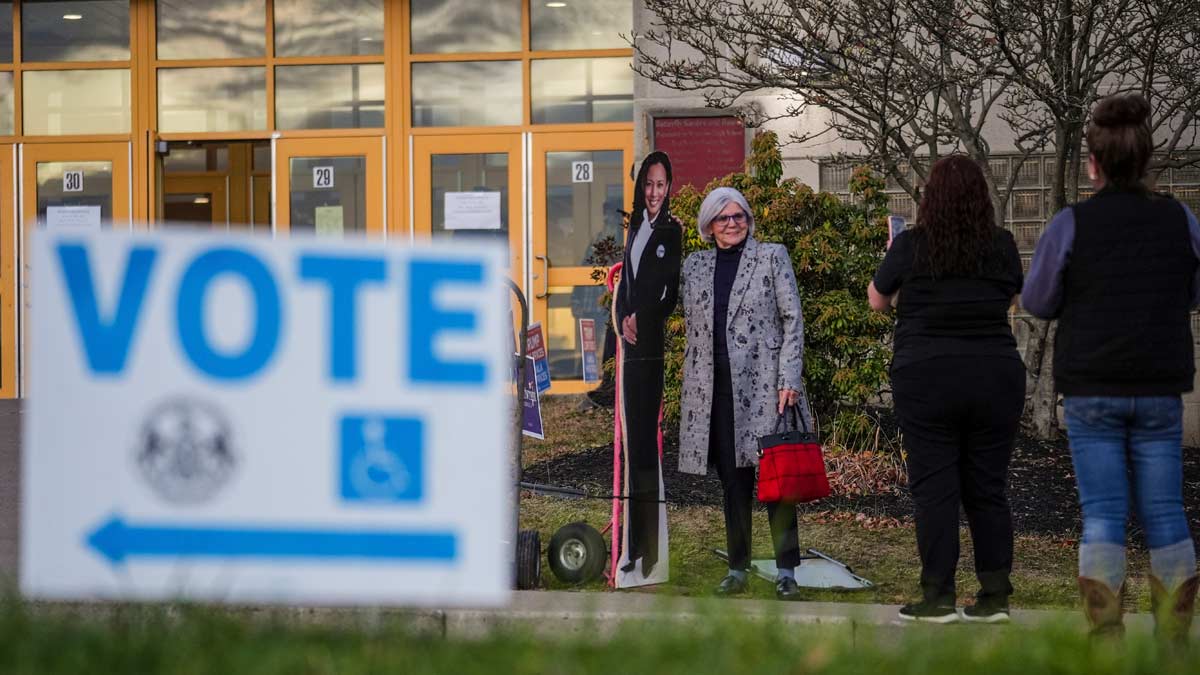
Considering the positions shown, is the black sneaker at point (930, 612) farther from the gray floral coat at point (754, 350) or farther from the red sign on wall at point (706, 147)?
the red sign on wall at point (706, 147)

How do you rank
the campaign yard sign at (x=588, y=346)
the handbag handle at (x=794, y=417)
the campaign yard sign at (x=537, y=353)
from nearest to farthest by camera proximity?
the handbag handle at (x=794, y=417) < the campaign yard sign at (x=537, y=353) < the campaign yard sign at (x=588, y=346)

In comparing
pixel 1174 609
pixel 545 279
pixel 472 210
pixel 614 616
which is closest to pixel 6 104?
pixel 472 210

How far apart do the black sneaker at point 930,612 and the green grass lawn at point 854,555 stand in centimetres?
77

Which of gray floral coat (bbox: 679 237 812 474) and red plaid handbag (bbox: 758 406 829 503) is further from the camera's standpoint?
gray floral coat (bbox: 679 237 812 474)

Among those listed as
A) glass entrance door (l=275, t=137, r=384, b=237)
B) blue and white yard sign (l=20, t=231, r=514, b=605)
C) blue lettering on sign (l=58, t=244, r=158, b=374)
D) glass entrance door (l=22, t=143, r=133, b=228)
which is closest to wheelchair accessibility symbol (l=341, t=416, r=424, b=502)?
blue and white yard sign (l=20, t=231, r=514, b=605)

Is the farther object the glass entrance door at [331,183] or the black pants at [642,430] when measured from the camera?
the glass entrance door at [331,183]

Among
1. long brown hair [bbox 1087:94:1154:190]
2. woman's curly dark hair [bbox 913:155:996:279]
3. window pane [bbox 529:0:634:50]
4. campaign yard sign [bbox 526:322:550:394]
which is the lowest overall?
campaign yard sign [bbox 526:322:550:394]

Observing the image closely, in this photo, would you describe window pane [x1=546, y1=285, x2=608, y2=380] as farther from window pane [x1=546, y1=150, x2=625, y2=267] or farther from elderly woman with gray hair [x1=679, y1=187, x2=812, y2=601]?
elderly woman with gray hair [x1=679, y1=187, x2=812, y2=601]

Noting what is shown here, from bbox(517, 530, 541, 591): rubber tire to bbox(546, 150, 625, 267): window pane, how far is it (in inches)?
329

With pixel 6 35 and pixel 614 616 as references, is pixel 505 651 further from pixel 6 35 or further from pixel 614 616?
pixel 6 35

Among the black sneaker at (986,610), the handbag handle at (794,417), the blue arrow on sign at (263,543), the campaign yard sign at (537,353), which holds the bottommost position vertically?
the black sneaker at (986,610)

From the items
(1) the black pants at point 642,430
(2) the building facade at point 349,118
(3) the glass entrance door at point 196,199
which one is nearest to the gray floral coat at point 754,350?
(1) the black pants at point 642,430

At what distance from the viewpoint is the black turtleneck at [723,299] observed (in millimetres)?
6504

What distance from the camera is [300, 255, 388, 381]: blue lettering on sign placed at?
291cm
